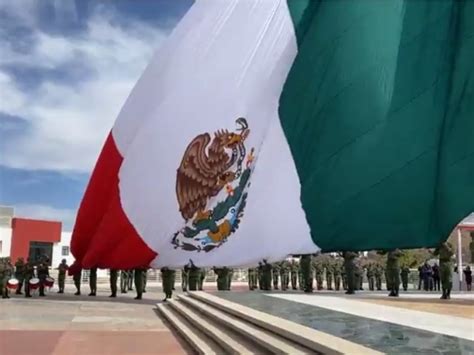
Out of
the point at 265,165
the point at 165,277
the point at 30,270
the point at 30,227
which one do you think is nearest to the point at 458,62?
the point at 265,165

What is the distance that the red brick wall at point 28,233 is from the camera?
45.2 metres

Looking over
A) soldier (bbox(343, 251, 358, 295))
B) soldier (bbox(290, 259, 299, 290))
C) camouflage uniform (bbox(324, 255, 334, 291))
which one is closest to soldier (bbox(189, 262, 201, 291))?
soldier (bbox(343, 251, 358, 295))

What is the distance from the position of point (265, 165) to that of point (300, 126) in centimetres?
159

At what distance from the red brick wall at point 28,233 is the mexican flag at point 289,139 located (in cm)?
3116

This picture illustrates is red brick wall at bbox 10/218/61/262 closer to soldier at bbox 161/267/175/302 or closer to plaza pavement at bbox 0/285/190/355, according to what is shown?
soldier at bbox 161/267/175/302

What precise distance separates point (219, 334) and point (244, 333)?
2.02 ft

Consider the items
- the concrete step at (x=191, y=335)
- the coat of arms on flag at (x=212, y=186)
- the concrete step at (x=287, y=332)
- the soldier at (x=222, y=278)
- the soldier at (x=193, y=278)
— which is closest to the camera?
the concrete step at (x=287, y=332)

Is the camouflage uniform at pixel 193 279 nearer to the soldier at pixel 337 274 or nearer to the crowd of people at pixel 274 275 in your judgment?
the crowd of people at pixel 274 275

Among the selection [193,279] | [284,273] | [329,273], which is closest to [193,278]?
[193,279]

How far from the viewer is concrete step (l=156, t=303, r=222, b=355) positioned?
6.79 metres

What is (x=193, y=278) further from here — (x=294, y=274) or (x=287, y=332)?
(x=287, y=332)

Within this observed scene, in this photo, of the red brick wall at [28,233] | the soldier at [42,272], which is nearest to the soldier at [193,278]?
the soldier at [42,272]

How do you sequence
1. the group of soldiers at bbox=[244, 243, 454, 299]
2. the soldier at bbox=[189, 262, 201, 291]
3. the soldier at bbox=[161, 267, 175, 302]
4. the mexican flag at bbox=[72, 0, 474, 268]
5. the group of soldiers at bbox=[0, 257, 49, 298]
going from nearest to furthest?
1. the mexican flag at bbox=[72, 0, 474, 268]
2. the group of soldiers at bbox=[244, 243, 454, 299]
3. the soldier at bbox=[189, 262, 201, 291]
4. the soldier at bbox=[161, 267, 175, 302]
5. the group of soldiers at bbox=[0, 257, 49, 298]

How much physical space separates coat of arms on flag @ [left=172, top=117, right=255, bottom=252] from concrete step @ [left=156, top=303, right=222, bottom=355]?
2.43 metres
